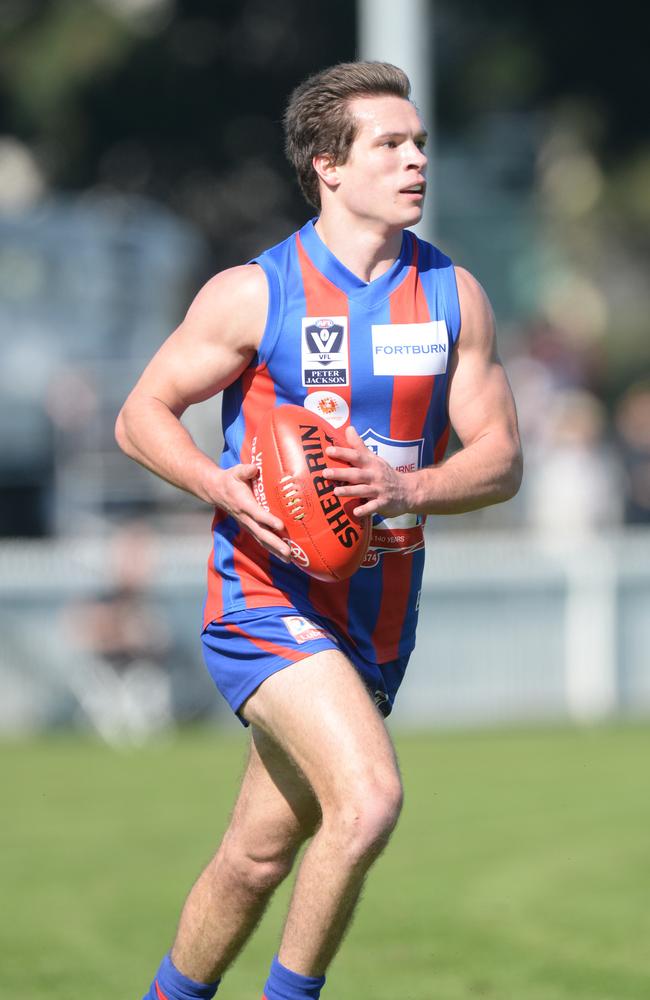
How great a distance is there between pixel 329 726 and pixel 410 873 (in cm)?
395

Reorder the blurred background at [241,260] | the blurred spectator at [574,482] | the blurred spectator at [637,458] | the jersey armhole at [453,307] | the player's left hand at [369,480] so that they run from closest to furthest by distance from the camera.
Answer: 1. the player's left hand at [369,480]
2. the jersey armhole at [453,307]
3. the blurred background at [241,260]
4. the blurred spectator at [574,482]
5. the blurred spectator at [637,458]

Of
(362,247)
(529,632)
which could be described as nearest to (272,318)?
(362,247)

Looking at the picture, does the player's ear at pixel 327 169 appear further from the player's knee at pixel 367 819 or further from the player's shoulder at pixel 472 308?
the player's knee at pixel 367 819

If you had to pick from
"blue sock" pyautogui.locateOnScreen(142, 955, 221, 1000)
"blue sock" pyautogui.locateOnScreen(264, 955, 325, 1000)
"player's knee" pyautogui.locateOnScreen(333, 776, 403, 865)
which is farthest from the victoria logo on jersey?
"blue sock" pyautogui.locateOnScreen(142, 955, 221, 1000)

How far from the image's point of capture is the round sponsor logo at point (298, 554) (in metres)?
4.61

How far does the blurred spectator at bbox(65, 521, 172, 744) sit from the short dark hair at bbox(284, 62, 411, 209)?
8.76m

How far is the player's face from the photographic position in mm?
4844

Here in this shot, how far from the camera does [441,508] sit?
4652 millimetres

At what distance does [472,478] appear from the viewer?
4.73 m

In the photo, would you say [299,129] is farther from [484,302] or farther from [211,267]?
[211,267]

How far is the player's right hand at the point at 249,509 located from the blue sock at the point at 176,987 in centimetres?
127

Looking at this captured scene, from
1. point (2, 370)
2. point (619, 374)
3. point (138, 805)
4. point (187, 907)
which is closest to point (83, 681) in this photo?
point (138, 805)

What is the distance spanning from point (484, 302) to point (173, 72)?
2347 centimetres

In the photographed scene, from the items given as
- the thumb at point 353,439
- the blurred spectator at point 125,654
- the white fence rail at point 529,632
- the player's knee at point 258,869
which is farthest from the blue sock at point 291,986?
the white fence rail at point 529,632
